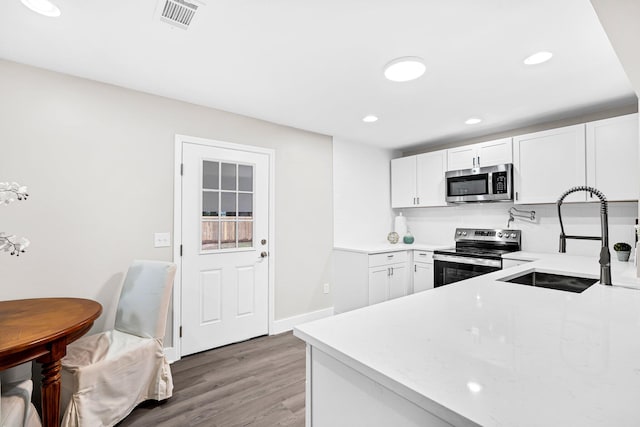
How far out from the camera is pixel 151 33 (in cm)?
→ 180

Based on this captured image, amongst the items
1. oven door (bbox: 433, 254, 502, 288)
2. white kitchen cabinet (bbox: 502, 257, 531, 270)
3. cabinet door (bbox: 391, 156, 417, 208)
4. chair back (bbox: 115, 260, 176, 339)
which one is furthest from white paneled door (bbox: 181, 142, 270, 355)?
white kitchen cabinet (bbox: 502, 257, 531, 270)

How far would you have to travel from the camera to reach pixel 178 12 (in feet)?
5.30

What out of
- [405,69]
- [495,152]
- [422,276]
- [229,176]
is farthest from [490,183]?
[229,176]

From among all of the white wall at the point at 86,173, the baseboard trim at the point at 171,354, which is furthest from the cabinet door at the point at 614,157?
the baseboard trim at the point at 171,354

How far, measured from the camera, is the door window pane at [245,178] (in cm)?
317

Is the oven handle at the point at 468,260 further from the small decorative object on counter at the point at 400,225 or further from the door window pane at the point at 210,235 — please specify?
the door window pane at the point at 210,235

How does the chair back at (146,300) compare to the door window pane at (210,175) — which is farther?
the door window pane at (210,175)

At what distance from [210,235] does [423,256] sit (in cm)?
260

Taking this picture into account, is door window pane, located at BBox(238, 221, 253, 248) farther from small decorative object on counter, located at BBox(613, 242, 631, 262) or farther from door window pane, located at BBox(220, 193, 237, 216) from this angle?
small decorative object on counter, located at BBox(613, 242, 631, 262)

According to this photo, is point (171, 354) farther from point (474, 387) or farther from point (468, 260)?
point (468, 260)

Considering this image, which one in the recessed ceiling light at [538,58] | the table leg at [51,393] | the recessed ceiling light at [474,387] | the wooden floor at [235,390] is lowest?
the wooden floor at [235,390]

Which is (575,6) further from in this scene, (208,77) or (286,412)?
(286,412)

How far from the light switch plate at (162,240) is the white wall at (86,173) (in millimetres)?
39

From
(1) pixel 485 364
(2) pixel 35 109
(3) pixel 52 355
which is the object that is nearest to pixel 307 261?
(3) pixel 52 355
